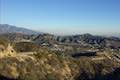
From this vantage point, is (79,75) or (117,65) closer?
(79,75)

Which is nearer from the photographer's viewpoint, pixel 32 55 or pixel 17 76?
pixel 17 76

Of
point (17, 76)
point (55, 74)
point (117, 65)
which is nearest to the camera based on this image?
point (17, 76)

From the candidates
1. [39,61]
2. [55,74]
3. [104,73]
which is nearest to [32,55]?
[39,61]

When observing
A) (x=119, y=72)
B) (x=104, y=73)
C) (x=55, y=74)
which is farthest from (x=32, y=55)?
(x=119, y=72)

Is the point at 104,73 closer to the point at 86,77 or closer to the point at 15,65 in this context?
the point at 86,77

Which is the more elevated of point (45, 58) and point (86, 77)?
point (45, 58)

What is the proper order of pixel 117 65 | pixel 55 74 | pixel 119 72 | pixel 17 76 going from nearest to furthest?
pixel 17 76, pixel 55 74, pixel 119 72, pixel 117 65

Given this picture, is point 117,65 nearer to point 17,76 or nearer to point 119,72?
point 119,72

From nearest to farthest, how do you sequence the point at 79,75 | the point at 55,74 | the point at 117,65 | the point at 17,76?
1. the point at 17,76
2. the point at 55,74
3. the point at 79,75
4. the point at 117,65

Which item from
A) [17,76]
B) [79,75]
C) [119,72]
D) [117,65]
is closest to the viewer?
[17,76]
